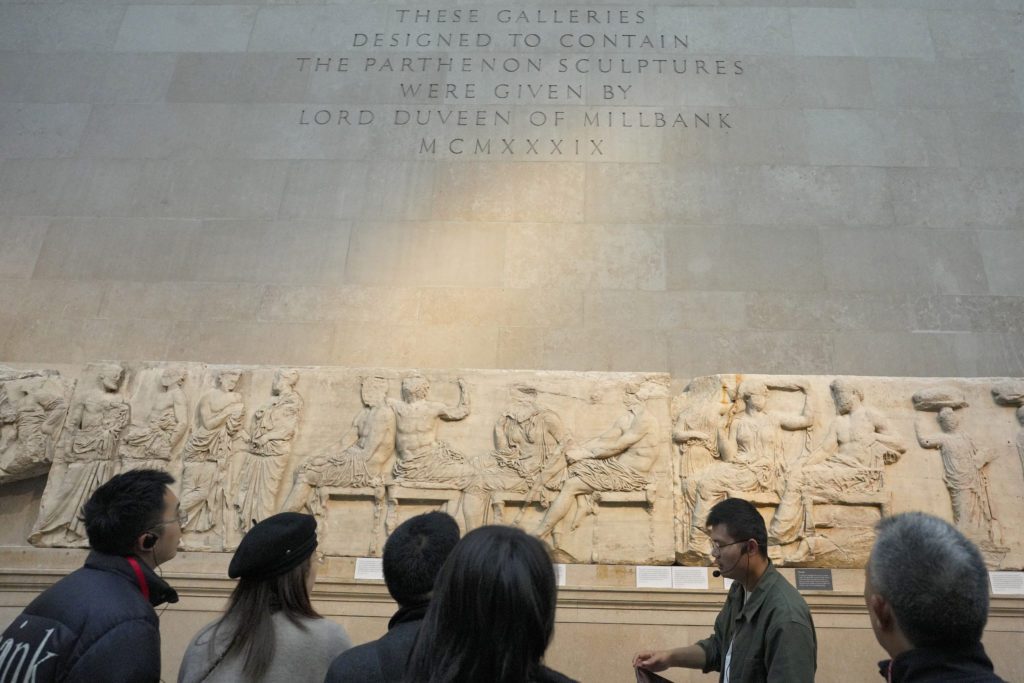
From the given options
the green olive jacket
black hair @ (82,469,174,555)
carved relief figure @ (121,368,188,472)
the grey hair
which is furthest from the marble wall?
the grey hair

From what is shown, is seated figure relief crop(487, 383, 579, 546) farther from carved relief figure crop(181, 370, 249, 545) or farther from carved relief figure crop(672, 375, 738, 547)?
carved relief figure crop(181, 370, 249, 545)

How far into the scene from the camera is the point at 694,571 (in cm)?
624

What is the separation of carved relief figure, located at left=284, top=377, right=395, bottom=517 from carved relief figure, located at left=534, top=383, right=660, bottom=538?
1.52 meters

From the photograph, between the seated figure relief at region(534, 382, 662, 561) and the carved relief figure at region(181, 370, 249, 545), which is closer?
the seated figure relief at region(534, 382, 662, 561)

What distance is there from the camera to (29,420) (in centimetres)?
700

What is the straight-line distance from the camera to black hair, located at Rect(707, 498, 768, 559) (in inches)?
138

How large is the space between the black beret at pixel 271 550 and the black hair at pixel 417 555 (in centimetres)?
43

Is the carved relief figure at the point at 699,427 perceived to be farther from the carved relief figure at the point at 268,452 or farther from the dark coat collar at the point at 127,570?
the dark coat collar at the point at 127,570

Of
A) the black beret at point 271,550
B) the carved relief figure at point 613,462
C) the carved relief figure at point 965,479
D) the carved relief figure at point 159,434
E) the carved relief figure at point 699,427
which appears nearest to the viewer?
the black beret at point 271,550

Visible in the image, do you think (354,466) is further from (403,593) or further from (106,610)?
(403,593)

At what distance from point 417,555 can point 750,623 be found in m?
1.83

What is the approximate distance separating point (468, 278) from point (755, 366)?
3310 millimetres

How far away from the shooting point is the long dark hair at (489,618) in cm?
178

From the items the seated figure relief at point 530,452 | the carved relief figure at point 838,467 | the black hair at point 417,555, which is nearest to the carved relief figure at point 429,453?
the seated figure relief at point 530,452
